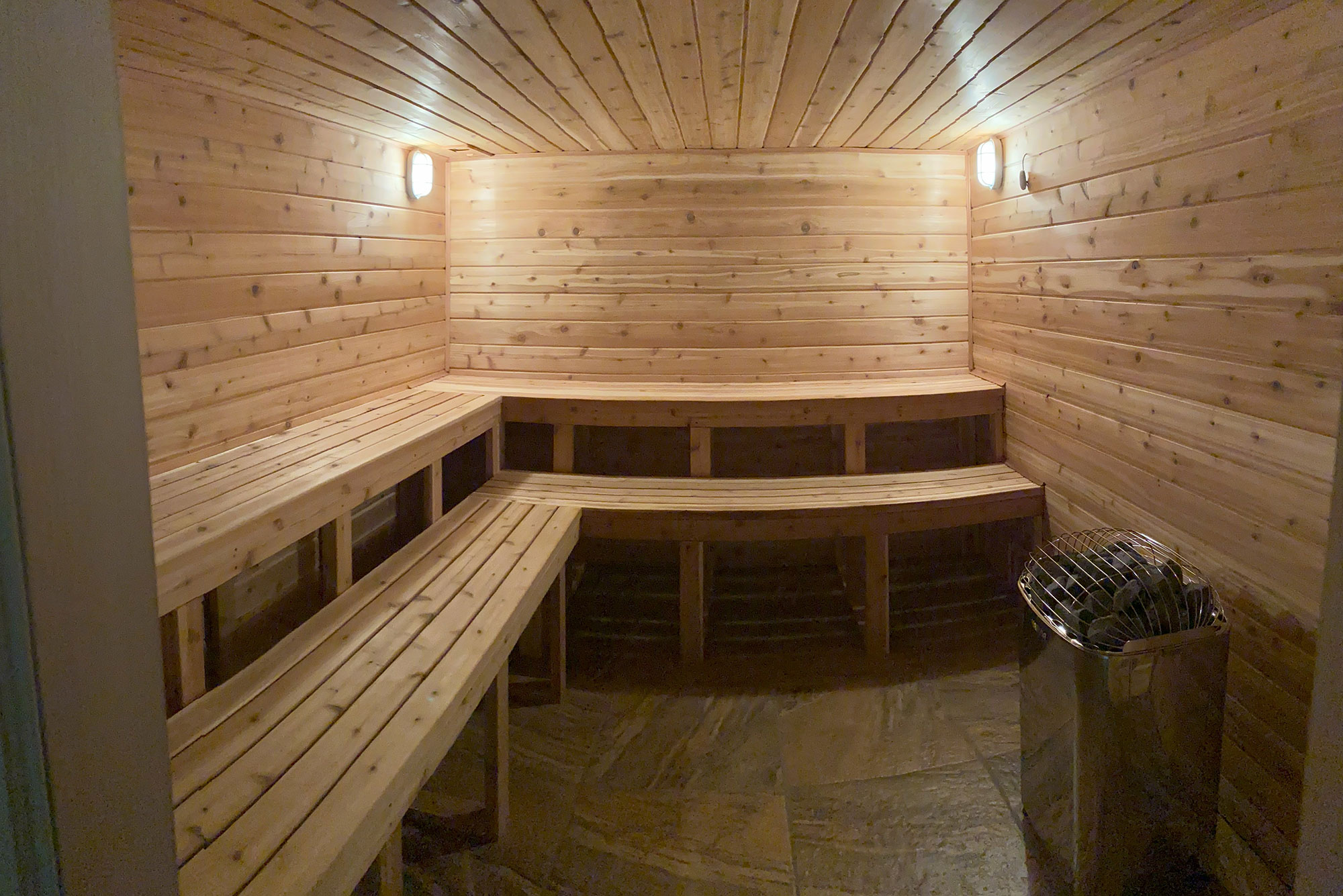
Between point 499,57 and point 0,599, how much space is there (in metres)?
2.48

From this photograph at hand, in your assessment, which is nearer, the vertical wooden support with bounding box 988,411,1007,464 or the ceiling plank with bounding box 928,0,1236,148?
the ceiling plank with bounding box 928,0,1236,148

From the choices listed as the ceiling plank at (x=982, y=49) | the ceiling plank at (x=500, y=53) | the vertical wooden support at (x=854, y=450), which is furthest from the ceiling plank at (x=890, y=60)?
the vertical wooden support at (x=854, y=450)

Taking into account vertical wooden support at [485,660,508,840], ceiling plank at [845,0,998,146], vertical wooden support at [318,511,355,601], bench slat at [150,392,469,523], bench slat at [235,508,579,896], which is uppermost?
ceiling plank at [845,0,998,146]

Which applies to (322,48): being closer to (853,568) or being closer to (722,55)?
(722,55)

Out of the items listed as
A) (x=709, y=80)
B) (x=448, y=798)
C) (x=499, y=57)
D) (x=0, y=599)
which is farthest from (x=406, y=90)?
(x=0, y=599)

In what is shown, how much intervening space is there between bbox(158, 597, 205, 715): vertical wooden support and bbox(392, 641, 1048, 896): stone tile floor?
83 cm

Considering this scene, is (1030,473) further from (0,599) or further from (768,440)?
(0,599)

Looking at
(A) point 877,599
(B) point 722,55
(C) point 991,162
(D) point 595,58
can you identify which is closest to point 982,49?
(B) point 722,55

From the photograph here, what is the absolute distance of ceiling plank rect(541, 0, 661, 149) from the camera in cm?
228

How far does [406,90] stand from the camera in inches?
118

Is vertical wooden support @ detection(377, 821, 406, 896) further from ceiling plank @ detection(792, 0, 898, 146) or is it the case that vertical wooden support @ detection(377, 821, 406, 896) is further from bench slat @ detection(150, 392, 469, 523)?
ceiling plank @ detection(792, 0, 898, 146)

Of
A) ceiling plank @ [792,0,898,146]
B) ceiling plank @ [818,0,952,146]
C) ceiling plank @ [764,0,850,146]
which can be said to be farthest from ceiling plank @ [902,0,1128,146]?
ceiling plank @ [764,0,850,146]

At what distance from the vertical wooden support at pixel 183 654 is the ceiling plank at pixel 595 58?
1.93 metres

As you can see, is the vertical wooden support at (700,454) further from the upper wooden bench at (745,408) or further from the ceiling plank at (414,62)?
the ceiling plank at (414,62)
